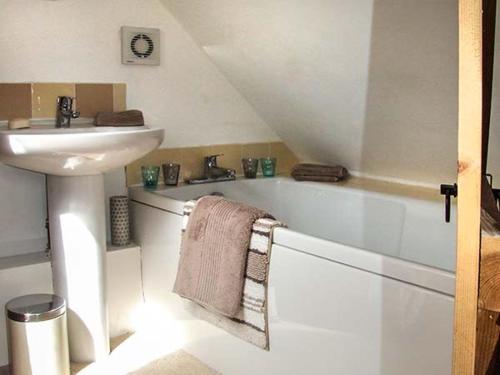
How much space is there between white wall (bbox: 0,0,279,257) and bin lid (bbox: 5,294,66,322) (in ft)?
1.40

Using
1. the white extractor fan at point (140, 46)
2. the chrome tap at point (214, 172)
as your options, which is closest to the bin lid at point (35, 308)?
the chrome tap at point (214, 172)

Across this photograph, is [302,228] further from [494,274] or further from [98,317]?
[494,274]

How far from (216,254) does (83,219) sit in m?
0.59

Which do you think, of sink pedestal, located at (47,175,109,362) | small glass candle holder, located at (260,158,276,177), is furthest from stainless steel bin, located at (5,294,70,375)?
small glass candle holder, located at (260,158,276,177)

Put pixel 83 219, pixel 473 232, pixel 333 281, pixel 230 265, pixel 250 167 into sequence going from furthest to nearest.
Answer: pixel 250 167 < pixel 83 219 < pixel 230 265 < pixel 333 281 < pixel 473 232

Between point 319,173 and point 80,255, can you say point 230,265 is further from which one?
point 319,173

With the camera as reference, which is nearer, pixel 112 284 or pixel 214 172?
pixel 112 284

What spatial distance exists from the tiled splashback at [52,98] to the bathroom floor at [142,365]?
1.13m

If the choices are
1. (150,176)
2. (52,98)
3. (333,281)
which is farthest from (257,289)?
(52,98)

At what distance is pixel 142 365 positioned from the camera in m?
2.59

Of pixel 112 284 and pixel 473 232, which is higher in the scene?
pixel 473 232

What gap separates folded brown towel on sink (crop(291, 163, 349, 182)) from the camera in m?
3.26

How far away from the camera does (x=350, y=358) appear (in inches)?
75.9

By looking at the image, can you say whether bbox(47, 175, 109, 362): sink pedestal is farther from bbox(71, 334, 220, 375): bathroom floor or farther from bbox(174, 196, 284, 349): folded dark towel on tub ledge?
bbox(174, 196, 284, 349): folded dark towel on tub ledge
